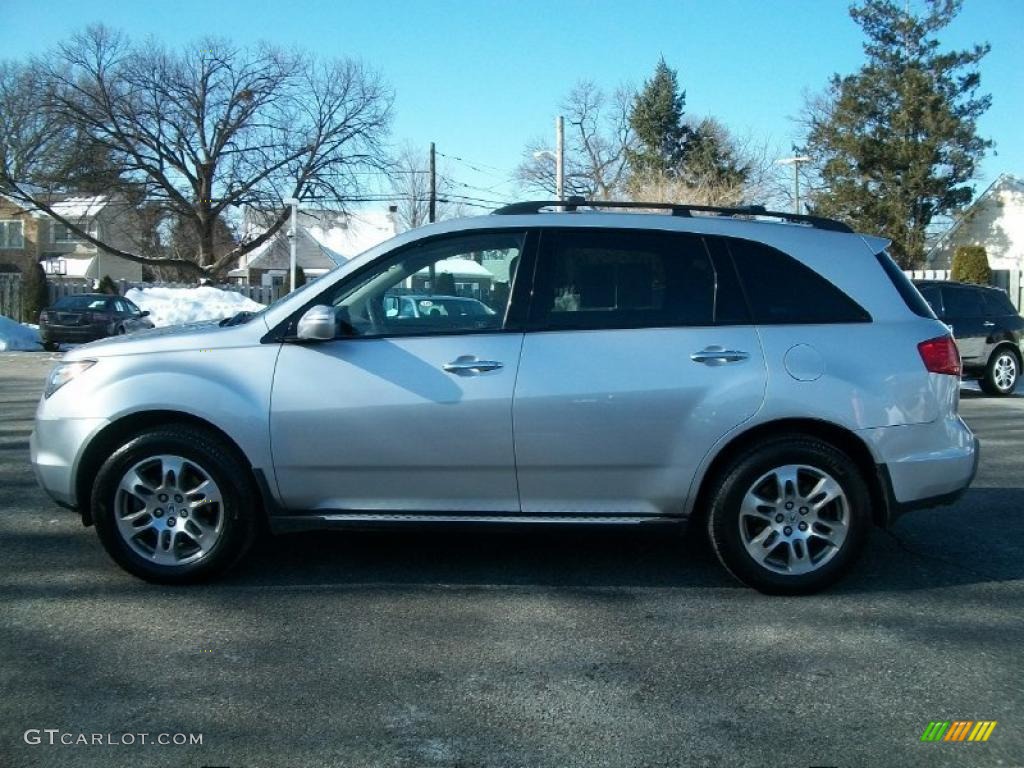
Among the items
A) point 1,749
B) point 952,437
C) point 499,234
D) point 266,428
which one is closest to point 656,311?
point 499,234

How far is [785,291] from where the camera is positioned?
Answer: 4.86 meters

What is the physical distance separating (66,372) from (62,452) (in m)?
0.42

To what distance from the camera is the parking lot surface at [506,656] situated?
3312 mm

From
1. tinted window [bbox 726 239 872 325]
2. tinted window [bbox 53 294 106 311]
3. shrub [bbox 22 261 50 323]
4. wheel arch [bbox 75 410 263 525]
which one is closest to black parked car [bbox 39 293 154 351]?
tinted window [bbox 53 294 106 311]

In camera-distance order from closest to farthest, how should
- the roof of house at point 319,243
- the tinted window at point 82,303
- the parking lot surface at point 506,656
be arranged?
1. the parking lot surface at point 506,656
2. the tinted window at point 82,303
3. the roof of house at point 319,243

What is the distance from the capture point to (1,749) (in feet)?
10.6

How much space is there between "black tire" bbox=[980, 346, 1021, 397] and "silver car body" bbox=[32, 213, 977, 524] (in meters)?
10.8

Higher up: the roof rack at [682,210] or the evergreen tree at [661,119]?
the evergreen tree at [661,119]

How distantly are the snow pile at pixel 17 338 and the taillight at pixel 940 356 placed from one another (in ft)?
80.5

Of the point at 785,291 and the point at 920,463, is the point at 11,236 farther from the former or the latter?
the point at 920,463

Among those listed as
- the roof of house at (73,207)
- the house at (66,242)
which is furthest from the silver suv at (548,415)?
the roof of house at (73,207)

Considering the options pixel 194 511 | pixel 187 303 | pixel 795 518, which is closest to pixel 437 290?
pixel 194 511

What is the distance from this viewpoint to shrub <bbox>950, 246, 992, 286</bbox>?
1155 inches

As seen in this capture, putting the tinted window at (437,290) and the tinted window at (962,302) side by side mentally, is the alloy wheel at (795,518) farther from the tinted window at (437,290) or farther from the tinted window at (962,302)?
the tinted window at (962,302)
